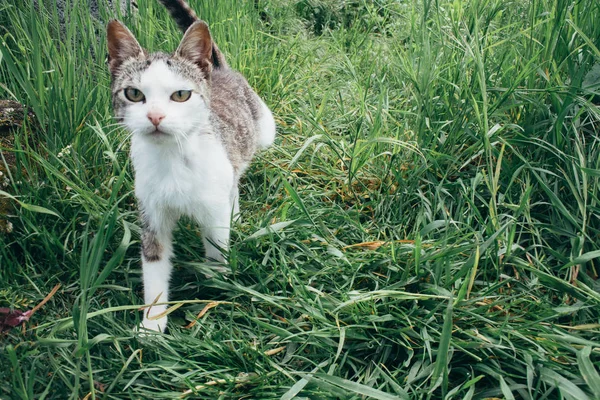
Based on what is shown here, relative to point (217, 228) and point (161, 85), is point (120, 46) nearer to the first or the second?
point (161, 85)

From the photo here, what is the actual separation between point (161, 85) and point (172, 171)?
0.98ft

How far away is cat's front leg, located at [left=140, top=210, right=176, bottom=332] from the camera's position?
1.84 meters

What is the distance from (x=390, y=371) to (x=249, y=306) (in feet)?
1.75

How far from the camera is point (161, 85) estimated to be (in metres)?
1.73

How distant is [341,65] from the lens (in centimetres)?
353

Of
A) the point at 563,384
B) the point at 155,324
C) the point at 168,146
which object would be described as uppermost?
the point at 168,146

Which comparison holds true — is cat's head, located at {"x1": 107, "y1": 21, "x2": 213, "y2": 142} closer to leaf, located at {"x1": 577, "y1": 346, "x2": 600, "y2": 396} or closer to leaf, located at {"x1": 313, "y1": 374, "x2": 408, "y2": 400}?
leaf, located at {"x1": 313, "y1": 374, "x2": 408, "y2": 400}

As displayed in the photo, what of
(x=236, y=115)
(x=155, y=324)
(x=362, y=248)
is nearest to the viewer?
(x=155, y=324)

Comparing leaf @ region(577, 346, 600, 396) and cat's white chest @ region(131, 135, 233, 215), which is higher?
cat's white chest @ region(131, 135, 233, 215)

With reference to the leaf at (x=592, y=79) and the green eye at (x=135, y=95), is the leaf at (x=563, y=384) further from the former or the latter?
the green eye at (x=135, y=95)

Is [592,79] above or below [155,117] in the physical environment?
above

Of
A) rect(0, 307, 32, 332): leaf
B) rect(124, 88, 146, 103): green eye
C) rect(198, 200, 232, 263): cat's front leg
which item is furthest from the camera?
rect(198, 200, 232, 263): cat's front leg

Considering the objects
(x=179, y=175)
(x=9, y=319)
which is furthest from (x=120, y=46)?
(x=9, y=319)

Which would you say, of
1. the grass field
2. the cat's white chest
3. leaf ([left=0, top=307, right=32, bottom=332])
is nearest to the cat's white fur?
the cat's white chest
